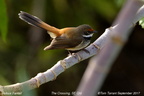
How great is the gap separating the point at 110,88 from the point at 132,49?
0.72 meters

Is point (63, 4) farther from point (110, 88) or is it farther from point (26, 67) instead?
point (110, 88)

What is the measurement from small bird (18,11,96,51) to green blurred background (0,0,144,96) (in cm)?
110

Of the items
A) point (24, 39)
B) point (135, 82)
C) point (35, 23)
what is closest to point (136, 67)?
point (135, 82)

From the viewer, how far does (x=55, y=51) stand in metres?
4.42

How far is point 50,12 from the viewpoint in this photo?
14.6 feet

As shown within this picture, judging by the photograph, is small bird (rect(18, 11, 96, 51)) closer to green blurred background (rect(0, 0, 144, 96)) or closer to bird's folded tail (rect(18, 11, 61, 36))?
bird's folded tail (rect(18, 11, 61, 36))

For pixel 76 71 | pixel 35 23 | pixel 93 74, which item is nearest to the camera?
pixel 93 74

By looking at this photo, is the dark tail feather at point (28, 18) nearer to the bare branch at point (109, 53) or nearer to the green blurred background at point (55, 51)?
the green blurred background at point (55, 51)

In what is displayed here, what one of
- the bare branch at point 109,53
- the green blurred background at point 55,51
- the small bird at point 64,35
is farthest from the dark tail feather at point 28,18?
the bare branch at point 109,53

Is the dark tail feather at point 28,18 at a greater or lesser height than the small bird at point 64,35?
greater

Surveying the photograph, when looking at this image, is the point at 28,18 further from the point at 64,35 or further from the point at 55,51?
the point at 55,51

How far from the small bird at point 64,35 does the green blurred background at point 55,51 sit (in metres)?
1.10

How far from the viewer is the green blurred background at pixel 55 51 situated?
13.8 feet

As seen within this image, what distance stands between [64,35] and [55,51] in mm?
1655
